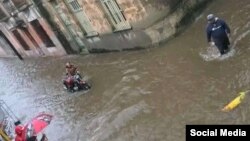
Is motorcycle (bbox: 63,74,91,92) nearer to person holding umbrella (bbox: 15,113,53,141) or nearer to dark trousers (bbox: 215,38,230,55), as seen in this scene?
person holding umbrella (bbox: 15,113,53,141)

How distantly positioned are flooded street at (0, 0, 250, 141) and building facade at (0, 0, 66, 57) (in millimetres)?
4783

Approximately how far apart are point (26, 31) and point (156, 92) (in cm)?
1643

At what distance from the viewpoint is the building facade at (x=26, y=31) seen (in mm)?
28083

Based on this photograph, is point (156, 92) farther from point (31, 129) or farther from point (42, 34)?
point (42, 34)

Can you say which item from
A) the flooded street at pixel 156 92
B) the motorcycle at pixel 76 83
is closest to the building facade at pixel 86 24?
the flooded street at pixel 156 92

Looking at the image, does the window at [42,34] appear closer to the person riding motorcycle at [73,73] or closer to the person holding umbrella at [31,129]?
the person riding motorcycle at [73,73]

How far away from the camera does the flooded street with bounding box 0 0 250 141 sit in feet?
48.1

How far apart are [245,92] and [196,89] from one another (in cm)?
202

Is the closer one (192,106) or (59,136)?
(192,106)

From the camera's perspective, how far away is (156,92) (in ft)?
56.1

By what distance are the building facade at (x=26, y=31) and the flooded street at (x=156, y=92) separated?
4.78 metres

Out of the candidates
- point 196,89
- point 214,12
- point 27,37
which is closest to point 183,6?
point 214,12

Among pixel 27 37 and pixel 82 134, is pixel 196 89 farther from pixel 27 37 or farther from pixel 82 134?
pixel 27 37

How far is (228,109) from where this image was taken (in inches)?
539
